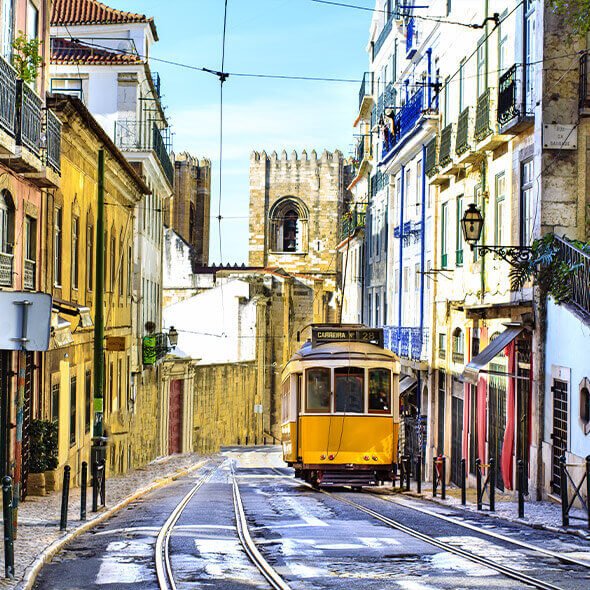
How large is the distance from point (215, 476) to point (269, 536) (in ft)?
60.9

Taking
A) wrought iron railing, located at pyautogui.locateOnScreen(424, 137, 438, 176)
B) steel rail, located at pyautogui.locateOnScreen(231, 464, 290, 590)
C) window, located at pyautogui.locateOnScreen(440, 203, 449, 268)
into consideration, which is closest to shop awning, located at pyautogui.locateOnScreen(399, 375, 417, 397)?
window, located at pyautogui.locateOnScreen(440, 203, 449, 268)

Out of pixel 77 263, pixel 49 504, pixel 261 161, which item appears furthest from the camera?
pixel 261 161

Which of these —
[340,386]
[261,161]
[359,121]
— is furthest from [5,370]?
[261,161]

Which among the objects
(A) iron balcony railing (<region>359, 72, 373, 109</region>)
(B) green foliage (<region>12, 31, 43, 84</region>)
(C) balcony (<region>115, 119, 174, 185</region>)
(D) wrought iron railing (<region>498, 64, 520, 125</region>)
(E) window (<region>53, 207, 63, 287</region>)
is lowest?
(E) window (<region>53, 207, 63, 287</region>)

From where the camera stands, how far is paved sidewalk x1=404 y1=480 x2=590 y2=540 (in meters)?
15.1

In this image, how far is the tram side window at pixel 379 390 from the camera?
22688 mm

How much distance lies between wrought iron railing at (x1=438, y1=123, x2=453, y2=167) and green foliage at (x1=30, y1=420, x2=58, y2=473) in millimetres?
12668

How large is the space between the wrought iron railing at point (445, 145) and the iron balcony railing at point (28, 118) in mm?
13574

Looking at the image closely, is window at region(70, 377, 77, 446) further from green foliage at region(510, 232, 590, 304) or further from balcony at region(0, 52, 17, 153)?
balcony at region(0, 52, 17, 153)

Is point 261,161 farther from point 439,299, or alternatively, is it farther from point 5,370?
point 5,370

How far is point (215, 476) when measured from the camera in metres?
32.4

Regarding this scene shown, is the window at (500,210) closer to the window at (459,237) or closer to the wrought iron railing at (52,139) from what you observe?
the window at (459,237)

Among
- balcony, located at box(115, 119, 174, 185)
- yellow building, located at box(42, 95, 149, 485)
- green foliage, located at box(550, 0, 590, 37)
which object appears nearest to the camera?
green foliage, located at box(550, 0, 590, 37)

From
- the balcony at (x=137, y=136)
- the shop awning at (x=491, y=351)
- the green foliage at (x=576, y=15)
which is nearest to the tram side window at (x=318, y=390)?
the shop awning at (x=491, y=351)
